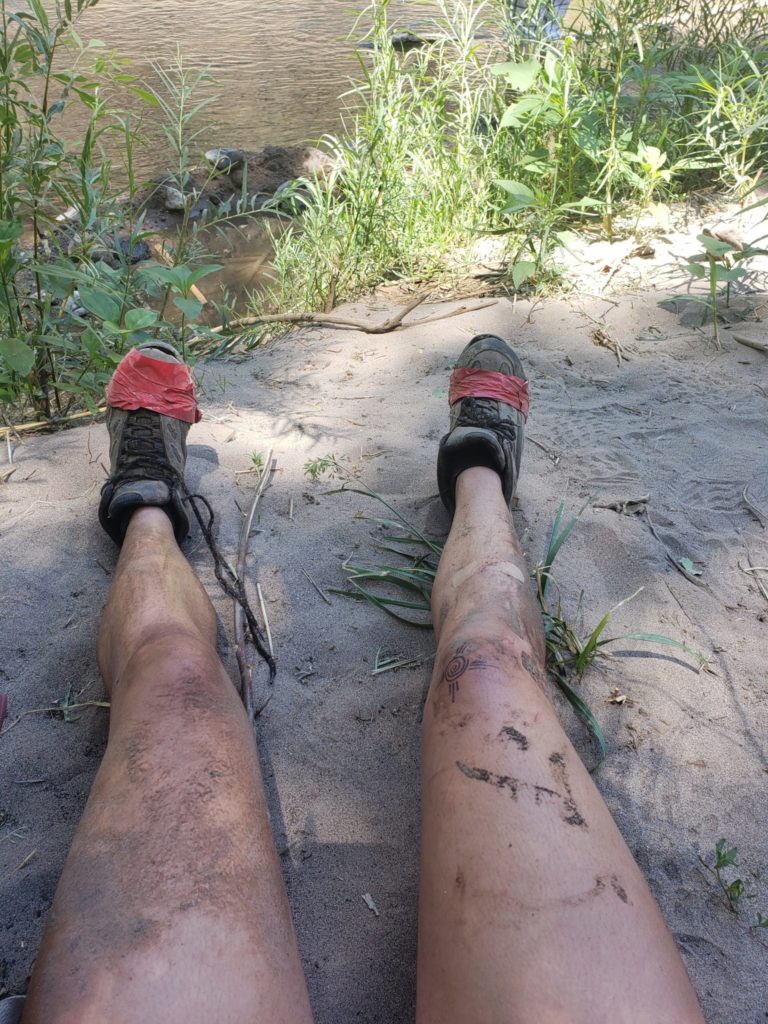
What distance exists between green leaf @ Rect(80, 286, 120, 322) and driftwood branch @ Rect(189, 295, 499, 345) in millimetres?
979

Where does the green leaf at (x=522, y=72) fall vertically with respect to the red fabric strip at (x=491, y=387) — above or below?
above

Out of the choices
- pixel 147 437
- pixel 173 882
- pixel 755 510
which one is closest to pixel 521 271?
pixel 755 510

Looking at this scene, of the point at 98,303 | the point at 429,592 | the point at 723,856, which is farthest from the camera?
the point at 98,303

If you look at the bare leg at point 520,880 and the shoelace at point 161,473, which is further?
the shoelace at point 161,473

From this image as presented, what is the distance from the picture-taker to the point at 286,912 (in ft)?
3.61

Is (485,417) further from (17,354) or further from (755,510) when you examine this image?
(17,354)

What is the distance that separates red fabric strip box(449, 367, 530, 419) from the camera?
238 cm

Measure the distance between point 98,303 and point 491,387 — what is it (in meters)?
1.19

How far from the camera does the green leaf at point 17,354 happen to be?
2.17m

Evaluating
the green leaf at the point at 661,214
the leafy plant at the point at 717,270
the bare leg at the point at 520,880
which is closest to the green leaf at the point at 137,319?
the bare leg at the point at 520,880

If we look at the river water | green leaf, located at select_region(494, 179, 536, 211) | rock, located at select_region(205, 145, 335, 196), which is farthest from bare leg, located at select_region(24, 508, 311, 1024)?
the river water

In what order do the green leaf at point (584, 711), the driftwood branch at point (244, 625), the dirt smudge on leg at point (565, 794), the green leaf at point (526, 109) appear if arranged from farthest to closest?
the green leaf at point (526, 109) < the driftwood branch at point (244, 625) < the green leaf at point (584, 711) < the dirt smudge on leg at point (565, 794)

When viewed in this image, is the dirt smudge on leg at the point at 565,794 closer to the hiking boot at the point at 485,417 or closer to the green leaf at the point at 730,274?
the hiking boot at the point at 485,417

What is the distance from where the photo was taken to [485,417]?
2.29 meters
